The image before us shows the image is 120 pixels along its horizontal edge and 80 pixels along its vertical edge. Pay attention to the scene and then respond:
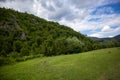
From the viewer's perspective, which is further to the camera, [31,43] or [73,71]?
[31,43]

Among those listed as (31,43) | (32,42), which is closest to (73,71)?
(31,43)

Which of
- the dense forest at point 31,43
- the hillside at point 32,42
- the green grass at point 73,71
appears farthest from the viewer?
the hillside at point 32,42

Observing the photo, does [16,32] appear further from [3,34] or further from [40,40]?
[40,40]

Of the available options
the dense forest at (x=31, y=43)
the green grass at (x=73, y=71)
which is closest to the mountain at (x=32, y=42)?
the dense forest at (x=31, y=43)

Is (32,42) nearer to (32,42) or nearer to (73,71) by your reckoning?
(32,42)

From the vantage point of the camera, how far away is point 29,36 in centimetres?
12525

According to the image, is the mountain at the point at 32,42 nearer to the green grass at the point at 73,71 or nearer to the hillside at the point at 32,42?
the hillside at the point at 32,42

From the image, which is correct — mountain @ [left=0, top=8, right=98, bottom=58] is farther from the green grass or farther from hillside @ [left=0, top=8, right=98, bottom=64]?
the green grass

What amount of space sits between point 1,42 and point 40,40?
112ft

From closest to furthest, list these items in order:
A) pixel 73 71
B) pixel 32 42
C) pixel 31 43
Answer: pixel 73 71 → pixel 31 43 → pixel 32 42

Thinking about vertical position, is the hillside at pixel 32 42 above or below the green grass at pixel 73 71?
above

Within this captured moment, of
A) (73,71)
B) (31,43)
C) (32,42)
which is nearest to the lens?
(73,71)

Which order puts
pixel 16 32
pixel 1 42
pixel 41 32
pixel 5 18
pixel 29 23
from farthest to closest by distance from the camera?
pixel 29 23 → pixel 41 32 → pixel 5 18 → pixel 16 32 → pixel 1 42

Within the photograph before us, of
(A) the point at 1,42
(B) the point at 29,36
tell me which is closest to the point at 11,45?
(A) the point at 1,42
